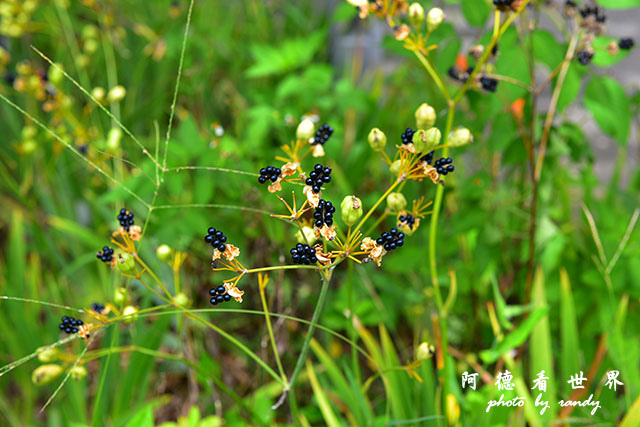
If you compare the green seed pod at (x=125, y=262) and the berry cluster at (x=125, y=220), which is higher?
the berry cluster at (x=125, y=220)

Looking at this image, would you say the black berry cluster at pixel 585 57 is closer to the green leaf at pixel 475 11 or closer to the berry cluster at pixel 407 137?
the green leaf at pixel 475 11

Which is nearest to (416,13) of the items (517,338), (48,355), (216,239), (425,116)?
(425,116)

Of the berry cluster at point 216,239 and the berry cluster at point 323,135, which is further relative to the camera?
the berry cluster at point 323,135

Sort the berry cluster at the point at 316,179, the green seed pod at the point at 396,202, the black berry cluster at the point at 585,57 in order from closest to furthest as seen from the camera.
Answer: the berry cluster at the point at 316,179
the green seed pod at the point at 396,202
the black berry cluster at the point at 585,57

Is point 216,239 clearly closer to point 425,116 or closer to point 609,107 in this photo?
point 425,116

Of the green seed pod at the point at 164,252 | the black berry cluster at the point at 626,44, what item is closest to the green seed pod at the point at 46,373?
the green seed pod at the point at 164,252

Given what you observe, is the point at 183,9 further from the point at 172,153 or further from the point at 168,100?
the point at 172,153
